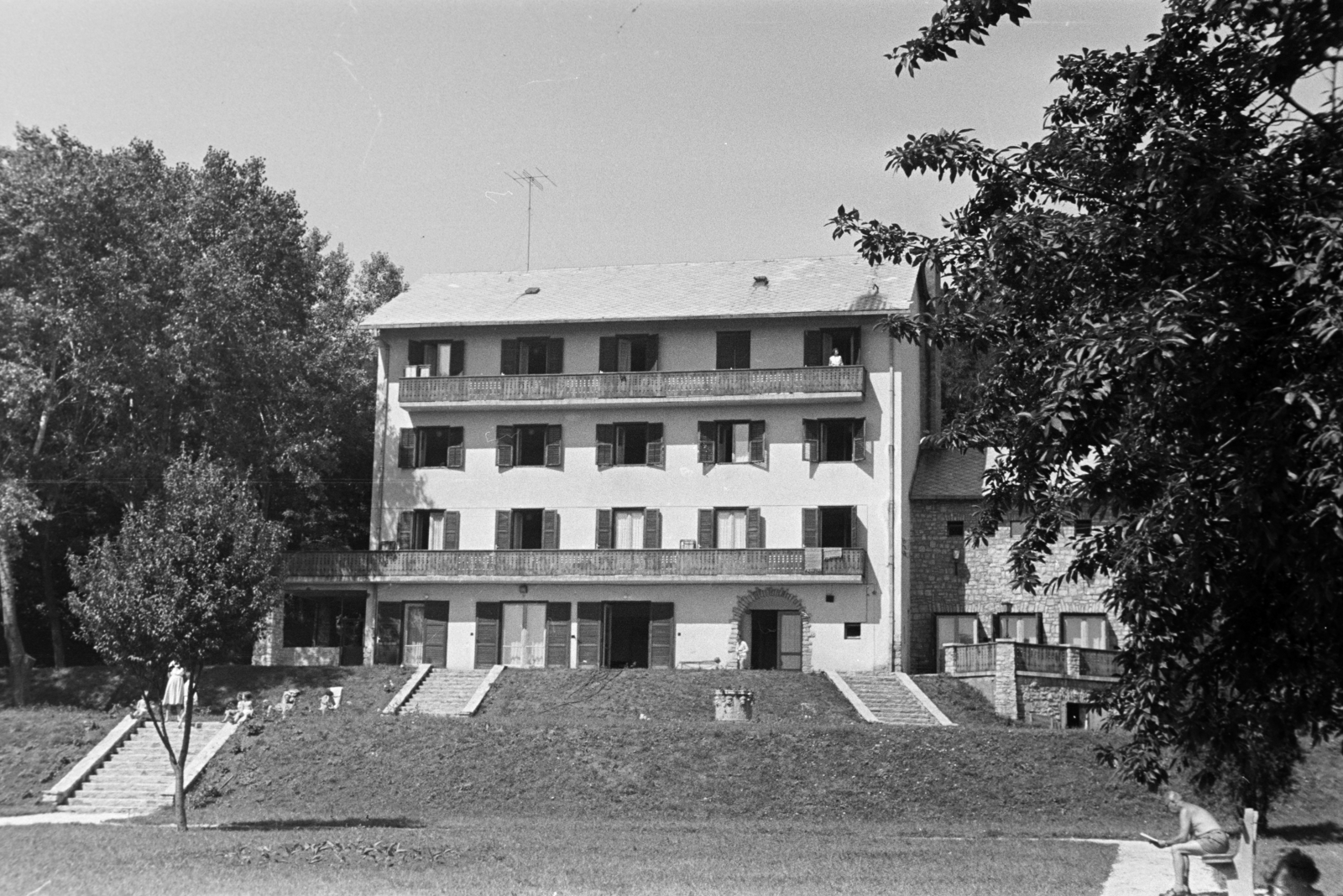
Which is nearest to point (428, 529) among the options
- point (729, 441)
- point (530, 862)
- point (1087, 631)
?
point (729, 441)

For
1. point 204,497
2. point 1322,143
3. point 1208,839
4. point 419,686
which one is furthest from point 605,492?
point 1322,143

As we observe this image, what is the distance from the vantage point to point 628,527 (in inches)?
1973

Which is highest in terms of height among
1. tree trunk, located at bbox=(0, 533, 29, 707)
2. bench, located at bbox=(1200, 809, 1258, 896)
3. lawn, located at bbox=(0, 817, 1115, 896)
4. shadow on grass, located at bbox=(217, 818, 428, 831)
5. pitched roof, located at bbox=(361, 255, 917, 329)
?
pitched roof, located at bbox=(361, 255, 917, 329)

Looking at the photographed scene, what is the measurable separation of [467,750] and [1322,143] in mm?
26183

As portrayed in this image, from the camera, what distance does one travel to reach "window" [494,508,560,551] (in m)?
50.3

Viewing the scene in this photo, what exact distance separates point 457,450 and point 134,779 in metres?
19.9

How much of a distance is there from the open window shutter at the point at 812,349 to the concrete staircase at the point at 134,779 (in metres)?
22.3

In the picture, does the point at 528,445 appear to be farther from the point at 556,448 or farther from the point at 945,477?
the point at 945,477

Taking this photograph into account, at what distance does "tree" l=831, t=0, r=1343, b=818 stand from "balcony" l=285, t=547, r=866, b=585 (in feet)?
108

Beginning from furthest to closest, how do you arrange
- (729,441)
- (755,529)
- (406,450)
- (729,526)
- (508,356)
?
(406,450) → (508,356) → (729,441) → (729,526) → (755,529)

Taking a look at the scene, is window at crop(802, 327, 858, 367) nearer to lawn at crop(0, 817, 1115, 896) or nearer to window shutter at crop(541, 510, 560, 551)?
window shutter at crop(541, 510, 560, 551)

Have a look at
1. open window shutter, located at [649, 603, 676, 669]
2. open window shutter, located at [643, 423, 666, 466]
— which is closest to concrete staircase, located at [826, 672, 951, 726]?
open window shutter, located at [649, 603, 676, 669]

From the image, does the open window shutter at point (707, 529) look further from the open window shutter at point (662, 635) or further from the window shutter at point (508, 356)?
the window shutter at point (508, 356)

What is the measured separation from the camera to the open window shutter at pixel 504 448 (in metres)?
51.0
